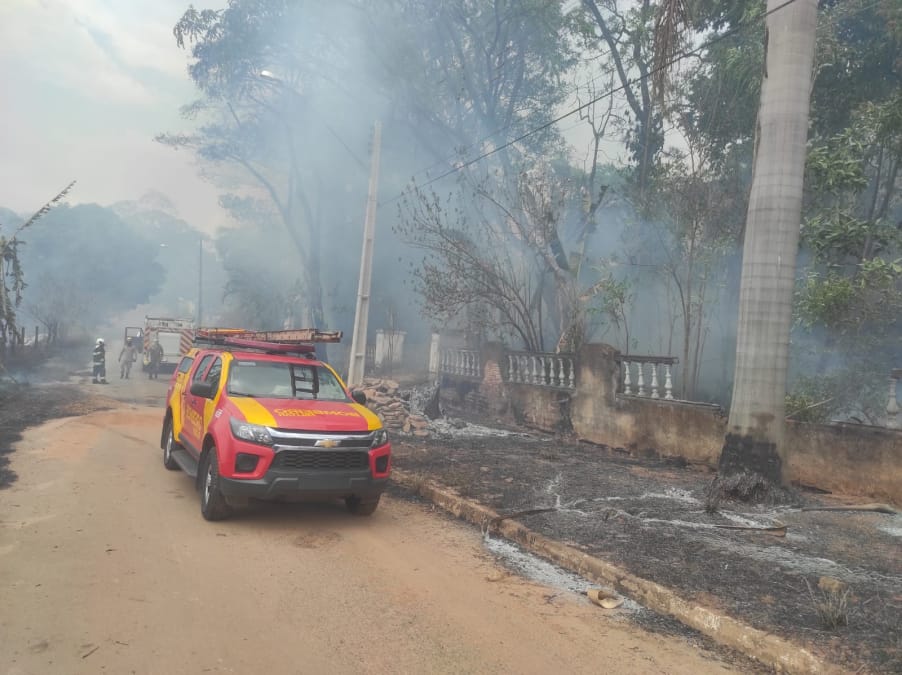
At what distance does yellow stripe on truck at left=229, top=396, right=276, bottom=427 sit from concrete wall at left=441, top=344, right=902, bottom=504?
6.17m

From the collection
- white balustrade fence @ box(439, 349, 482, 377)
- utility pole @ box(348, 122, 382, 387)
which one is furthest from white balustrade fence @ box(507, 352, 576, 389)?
utility pole @ box(348, 122, 382, 387)

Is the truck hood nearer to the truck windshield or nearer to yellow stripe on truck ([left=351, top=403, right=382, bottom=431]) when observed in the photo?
yellow stripe on truck ([left=351, top=403, right=382, bottom=431])

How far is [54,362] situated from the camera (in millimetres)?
27500

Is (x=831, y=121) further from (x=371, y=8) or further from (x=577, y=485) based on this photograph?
(x=371, y=8)

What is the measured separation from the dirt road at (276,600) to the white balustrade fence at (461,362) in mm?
9028

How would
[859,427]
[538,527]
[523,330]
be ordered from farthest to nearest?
1. [523,330]
2. [859,427]
3. [538,527]

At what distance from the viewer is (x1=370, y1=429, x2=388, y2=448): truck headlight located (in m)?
5.97

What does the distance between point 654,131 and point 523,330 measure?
5.52m

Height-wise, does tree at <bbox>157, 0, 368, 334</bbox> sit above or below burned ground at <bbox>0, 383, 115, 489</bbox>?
above

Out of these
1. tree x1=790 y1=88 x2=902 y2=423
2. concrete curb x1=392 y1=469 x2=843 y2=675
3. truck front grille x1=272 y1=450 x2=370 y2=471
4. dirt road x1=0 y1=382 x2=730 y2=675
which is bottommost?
dirt road x1=0 y1=382 x2=730 y2=675

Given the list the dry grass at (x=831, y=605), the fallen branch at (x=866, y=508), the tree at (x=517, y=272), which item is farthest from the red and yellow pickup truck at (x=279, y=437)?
the tree at (x=517, y=272)

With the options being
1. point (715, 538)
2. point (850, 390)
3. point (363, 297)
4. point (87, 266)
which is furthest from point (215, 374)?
point (87, 266)

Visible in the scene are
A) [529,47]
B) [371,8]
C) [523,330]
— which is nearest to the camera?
[523,330]

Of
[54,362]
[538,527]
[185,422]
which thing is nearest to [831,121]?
[538,527]
